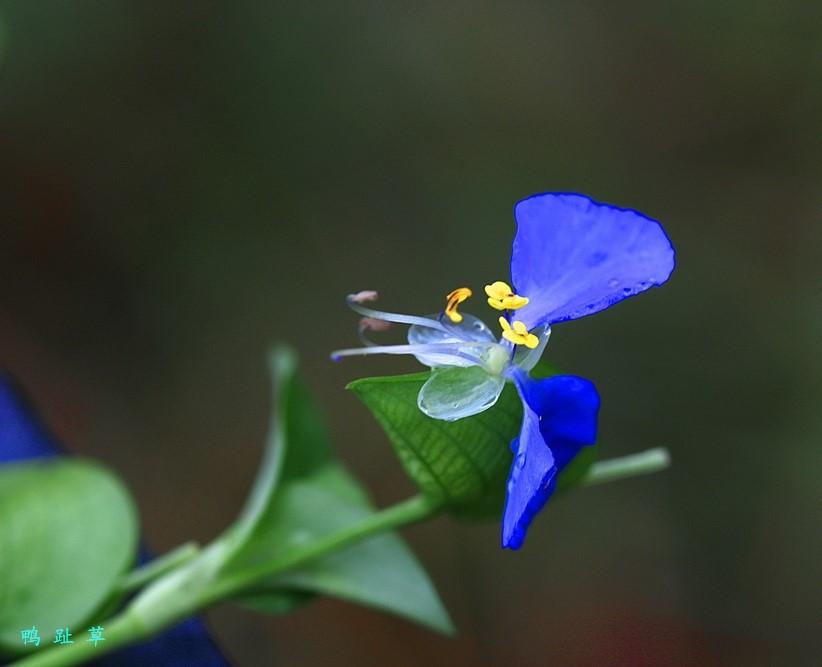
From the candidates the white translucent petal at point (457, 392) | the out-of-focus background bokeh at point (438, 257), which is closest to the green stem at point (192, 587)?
the white translucent petal at point (457, 392)

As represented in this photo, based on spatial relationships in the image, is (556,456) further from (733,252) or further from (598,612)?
(733,252)

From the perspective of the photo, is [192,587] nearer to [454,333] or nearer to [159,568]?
[159,568]

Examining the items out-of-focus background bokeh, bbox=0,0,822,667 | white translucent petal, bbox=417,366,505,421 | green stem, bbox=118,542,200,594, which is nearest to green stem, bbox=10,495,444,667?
green stem, bbox=118,542,200,594

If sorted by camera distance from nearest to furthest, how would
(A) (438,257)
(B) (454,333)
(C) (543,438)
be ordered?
(C) (543,438) → (B) (454,333) → (A) (438,257)

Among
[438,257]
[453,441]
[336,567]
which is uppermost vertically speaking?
[453,441]

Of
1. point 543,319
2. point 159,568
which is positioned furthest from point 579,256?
point 159,568
